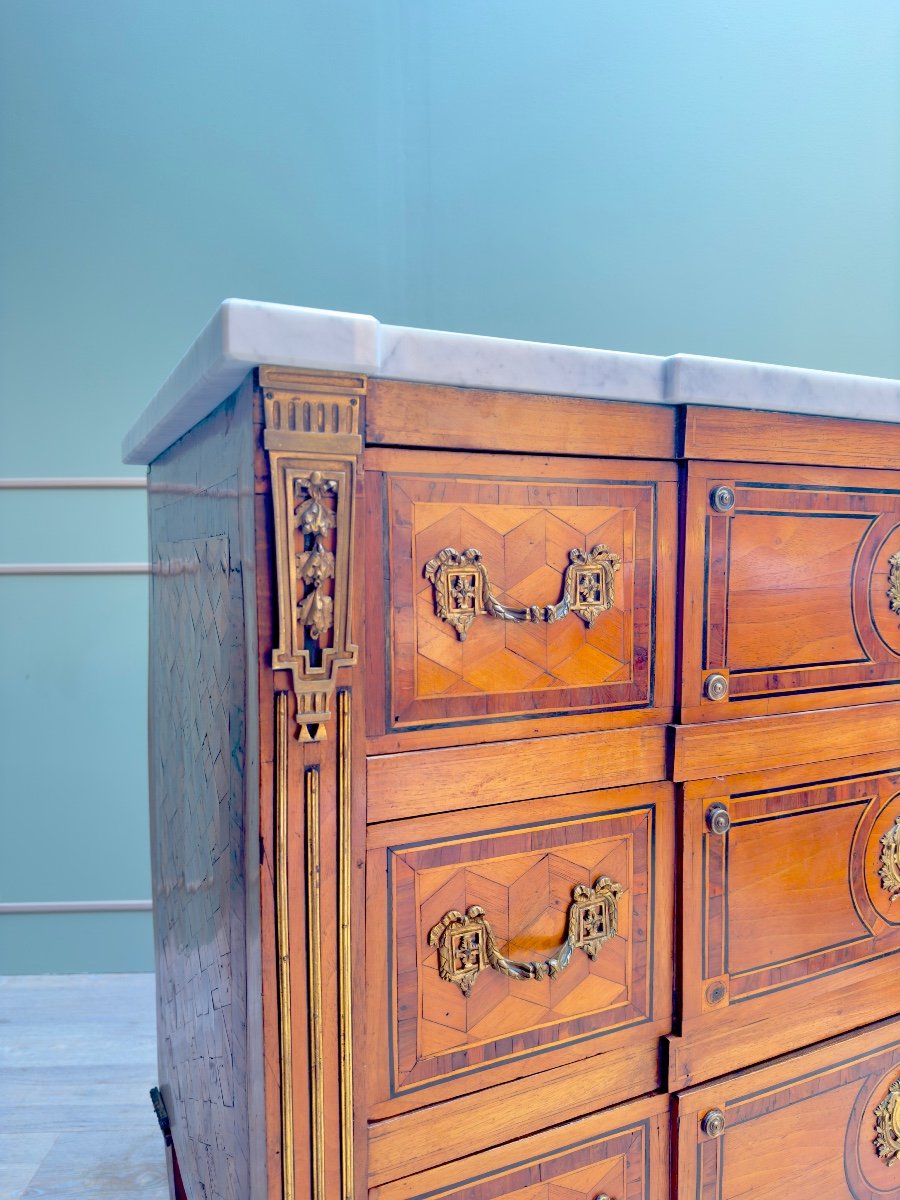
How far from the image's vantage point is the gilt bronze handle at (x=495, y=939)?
63 cm

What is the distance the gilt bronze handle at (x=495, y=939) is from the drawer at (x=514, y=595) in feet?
0.44

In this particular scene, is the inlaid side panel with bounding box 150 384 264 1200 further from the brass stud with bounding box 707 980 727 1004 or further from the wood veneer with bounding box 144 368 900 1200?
the brass stud with bounding box 707 980 727 1004

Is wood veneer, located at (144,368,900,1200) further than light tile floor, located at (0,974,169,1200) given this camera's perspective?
No

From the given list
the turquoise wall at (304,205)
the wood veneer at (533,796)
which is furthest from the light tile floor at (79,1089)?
the wood veneer at (533,796)

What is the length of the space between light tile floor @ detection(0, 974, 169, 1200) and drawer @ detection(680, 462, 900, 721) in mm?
1137

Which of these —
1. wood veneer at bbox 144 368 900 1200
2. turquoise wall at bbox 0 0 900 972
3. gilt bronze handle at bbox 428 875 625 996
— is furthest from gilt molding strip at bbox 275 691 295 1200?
turquoise wall at bbox 0 0 900 972

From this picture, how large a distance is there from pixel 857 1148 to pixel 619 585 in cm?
65

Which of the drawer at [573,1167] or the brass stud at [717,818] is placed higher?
the brass stud at [717,818]

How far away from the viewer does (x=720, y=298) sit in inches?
76.5

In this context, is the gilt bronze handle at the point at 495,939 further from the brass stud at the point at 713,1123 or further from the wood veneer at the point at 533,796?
the brass stud at the point at 713,1123

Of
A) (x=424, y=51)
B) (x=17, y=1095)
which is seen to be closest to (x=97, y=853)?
(x=17, y=1095)

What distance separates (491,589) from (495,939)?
0.88 feet

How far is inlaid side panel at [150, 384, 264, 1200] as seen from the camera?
62 cm

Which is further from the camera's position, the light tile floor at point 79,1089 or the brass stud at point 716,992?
the light tile floor at point 79,1089
